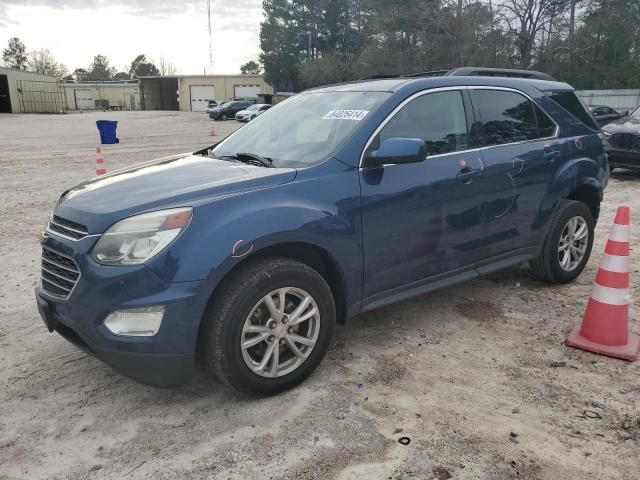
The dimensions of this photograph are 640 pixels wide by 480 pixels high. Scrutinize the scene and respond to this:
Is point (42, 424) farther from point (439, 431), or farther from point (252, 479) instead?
point (439, 431)

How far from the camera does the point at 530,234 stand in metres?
4.41

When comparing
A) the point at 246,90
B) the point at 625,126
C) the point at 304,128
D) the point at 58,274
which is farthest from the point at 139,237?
the point at 246,90

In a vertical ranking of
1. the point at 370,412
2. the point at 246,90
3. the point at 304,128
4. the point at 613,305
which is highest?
the point at 246,90

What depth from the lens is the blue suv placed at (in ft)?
8.87

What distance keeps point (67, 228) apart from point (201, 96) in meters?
72.9

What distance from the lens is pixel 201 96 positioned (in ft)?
235

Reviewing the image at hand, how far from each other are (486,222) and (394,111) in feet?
3.71

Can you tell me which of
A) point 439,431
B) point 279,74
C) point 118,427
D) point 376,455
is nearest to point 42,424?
point 118,427

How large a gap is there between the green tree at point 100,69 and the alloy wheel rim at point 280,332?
4618 inches

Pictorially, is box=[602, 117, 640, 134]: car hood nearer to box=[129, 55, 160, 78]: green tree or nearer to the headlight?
the headlight

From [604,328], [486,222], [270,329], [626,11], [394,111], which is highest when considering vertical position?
[626,11]

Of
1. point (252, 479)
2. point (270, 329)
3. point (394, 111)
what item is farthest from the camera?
point (394, 111)

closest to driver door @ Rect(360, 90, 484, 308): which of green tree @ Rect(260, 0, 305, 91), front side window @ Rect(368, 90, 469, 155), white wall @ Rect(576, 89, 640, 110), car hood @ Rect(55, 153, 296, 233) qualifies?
front side window @ Rect(368, 90, 469, 155)

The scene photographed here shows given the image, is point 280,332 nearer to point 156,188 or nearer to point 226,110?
point 156,188
